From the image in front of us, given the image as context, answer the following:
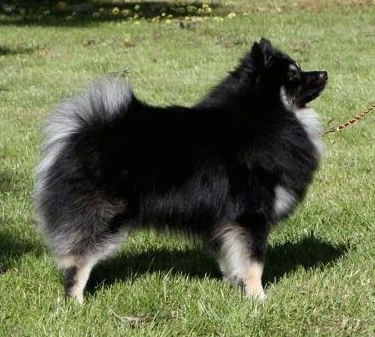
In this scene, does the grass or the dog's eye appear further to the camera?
the dog's eye

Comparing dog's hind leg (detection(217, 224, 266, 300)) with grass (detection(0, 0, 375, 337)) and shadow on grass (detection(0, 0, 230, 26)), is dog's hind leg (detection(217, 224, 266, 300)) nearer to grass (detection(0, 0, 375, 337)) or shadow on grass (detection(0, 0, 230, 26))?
grass (detection(0, 0, 375, 337))

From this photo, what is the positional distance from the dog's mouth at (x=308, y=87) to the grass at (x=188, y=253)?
115cm

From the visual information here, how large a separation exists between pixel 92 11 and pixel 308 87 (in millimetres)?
16004

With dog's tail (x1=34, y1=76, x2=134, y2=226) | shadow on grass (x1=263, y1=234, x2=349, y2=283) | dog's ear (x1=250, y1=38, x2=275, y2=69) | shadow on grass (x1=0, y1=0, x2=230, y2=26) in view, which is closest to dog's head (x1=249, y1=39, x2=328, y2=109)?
dog's ear (x1=250, y1=38, x2=275, y2=69)

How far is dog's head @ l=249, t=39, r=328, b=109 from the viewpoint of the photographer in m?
4.35

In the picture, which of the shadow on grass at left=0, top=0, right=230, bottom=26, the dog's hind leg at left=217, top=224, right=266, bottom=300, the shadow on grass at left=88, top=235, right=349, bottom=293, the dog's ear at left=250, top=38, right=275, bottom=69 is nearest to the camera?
the dog's hind leg at left=217, top=224, right=266, bottom=300

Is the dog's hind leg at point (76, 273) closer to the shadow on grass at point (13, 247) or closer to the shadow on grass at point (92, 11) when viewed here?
the shadow on grass at point (13, 247)

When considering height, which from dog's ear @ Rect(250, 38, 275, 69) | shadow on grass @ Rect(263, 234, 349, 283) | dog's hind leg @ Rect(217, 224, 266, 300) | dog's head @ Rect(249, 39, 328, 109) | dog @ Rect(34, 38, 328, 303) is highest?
dog's ear @ Rect(250, 38, 275, 69)

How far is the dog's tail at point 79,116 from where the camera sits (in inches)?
162

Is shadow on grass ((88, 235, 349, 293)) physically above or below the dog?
below

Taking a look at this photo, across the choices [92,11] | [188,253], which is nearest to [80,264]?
[188,253]

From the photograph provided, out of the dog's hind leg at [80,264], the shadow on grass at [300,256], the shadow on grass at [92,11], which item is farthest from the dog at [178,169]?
the shadow on grass at [92,11]

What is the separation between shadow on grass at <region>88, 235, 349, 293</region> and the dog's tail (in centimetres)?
85

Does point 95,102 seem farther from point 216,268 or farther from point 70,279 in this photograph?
point 216,268
